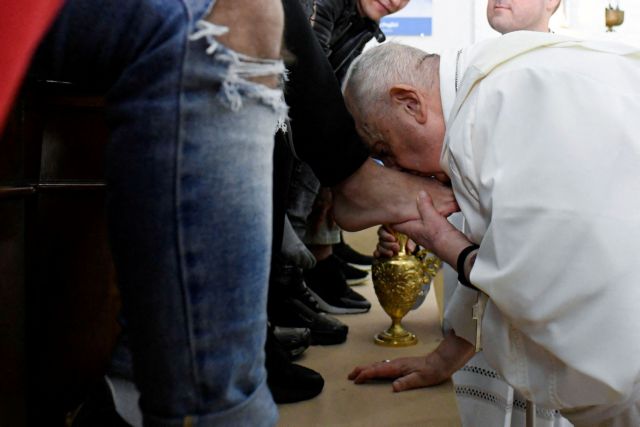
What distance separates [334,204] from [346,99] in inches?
9.4

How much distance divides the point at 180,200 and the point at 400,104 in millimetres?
1022

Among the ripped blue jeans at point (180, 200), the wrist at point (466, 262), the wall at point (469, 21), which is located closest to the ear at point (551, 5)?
the wrist at point (466, 262)

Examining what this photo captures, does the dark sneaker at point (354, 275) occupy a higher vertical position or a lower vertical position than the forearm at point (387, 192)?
lower

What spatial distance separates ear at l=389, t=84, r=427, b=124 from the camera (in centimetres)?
153

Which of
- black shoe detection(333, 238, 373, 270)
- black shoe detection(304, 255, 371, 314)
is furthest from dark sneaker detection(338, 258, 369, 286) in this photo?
black shoe detection(304, 255, 371, 314)

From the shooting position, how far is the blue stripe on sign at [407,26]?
6402 millimetres

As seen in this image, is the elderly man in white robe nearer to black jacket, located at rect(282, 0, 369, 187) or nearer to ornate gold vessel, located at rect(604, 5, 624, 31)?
black jacket, located at rect(282, 0, 369, 187)

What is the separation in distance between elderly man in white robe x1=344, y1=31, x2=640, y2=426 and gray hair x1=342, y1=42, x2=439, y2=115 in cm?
20

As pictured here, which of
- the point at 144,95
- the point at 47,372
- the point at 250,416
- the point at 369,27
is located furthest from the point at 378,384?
the point at 369,27

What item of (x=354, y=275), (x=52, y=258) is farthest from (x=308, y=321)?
(x=354, y=275)

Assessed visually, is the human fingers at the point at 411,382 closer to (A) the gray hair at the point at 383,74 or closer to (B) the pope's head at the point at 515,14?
(A) the gray hair at the point at 383,74

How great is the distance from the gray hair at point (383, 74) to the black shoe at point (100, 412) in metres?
0.81

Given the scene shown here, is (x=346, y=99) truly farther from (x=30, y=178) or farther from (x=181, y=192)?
(x=181, y=192)

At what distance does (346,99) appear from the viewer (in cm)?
163
